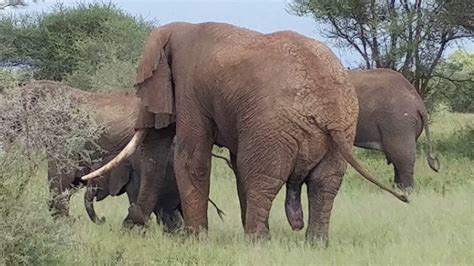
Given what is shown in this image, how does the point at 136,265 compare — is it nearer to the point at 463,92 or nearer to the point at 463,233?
the point at 463,233

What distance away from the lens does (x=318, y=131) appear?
8289 mm

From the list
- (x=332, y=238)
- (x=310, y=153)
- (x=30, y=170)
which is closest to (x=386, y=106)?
(x=332, y=238)

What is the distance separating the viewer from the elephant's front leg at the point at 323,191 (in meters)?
8.48

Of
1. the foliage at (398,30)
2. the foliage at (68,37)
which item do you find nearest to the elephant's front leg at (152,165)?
the foliage at (398,30)

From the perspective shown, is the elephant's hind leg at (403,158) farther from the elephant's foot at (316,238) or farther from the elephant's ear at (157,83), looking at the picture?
the elephant's foot at (316,238)

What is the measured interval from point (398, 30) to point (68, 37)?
12.1m

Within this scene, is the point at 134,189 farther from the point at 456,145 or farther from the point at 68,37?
the point at 68,37

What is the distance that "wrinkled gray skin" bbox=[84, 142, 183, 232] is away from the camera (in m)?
10.9

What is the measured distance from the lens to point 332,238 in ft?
29.9

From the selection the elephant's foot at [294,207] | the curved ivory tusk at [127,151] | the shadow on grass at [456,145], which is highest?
the curved ivory tusk at [127,151]

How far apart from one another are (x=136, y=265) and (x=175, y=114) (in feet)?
7.68

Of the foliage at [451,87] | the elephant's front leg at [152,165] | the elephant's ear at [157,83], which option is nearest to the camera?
the elephant's ear at [157,83]

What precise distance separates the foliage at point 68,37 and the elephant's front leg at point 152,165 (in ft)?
50.2

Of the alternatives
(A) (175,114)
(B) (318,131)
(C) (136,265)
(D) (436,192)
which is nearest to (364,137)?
(D) (436,192)
